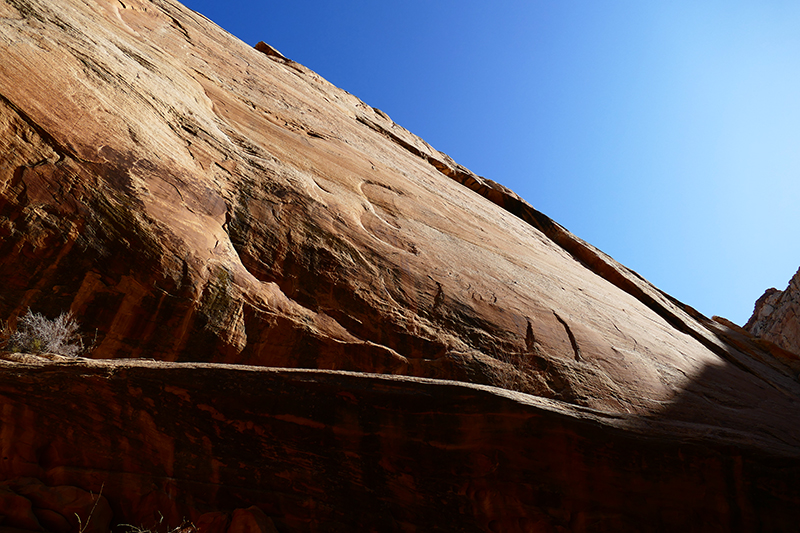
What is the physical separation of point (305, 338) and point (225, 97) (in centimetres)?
615

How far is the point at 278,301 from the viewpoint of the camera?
692cm

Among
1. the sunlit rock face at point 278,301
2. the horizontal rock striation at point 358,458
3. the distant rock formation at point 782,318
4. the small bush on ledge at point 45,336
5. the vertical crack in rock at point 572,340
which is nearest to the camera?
the horizontal rock striation at point 358,458

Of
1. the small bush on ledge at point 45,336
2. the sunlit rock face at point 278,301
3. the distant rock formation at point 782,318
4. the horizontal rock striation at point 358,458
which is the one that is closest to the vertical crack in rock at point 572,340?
the sunlit rock face at point 278,301

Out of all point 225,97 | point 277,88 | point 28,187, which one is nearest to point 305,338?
point 28,187

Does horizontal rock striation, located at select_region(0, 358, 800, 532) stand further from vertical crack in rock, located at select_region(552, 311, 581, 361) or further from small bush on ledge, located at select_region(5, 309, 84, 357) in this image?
vertical crack in rock, located at select_region(552, 311, 581, 361)

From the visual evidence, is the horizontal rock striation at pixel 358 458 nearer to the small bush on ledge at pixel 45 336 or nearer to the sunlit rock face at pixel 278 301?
the sunlit rock face at pixel 278 301

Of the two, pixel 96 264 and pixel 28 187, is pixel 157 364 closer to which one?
pixel 96 264

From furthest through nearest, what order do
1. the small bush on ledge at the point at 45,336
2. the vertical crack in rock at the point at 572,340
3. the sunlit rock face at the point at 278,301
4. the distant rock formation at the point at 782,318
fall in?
the distant rock formation at the point at 782,318
the vertical crack in rock at the point at 572,340
the small bush on ledge at the point at 45,336
the sunlit rock face at the point at 278,301

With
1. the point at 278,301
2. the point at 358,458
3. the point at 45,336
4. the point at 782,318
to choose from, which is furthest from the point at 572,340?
the point at 782,318

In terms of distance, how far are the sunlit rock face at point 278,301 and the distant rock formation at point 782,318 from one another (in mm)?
20465

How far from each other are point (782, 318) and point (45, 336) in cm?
3458

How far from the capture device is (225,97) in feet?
34.2

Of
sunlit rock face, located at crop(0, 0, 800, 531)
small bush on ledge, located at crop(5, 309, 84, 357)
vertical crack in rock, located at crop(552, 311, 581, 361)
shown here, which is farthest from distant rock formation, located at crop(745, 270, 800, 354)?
small bush on ledge, located at crop(5, 309, 84, 357)

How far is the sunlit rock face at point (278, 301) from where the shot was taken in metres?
4.55
